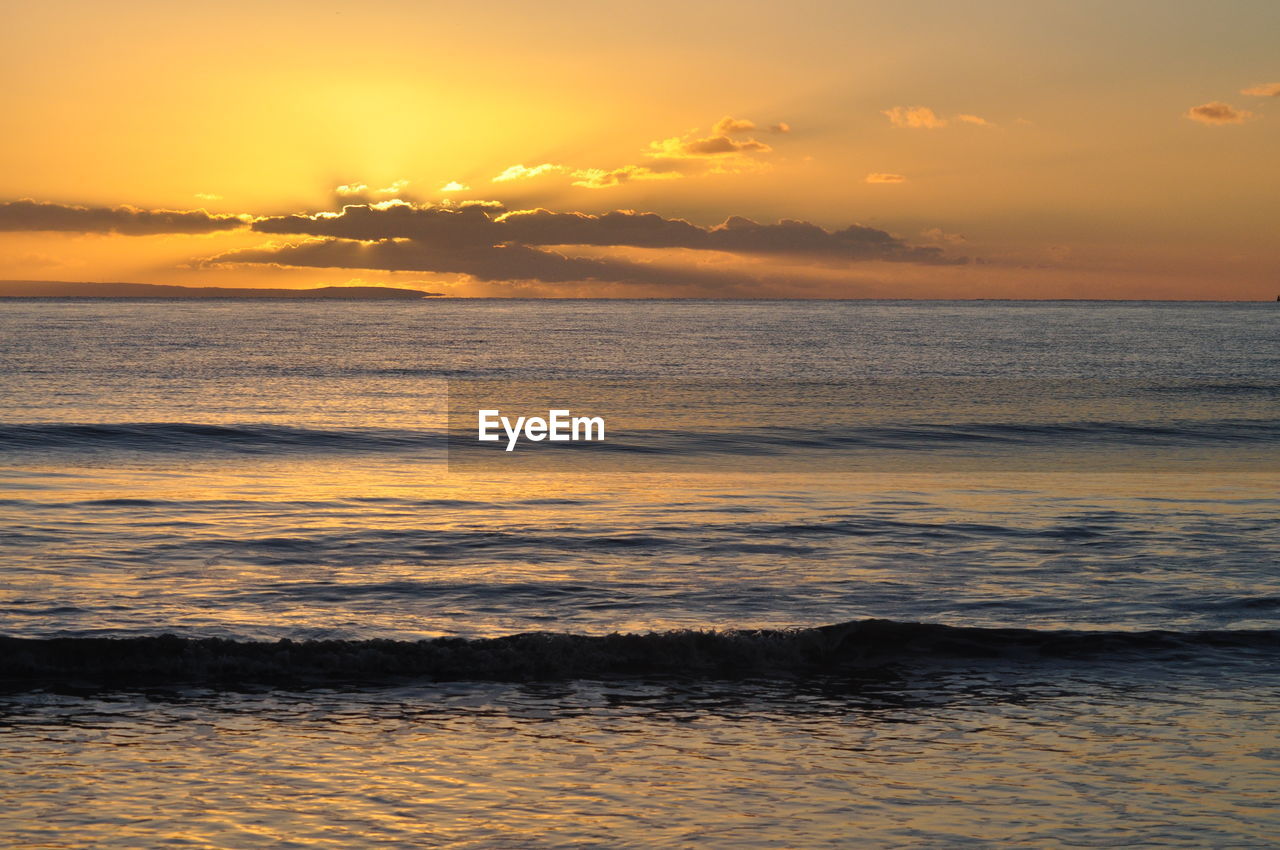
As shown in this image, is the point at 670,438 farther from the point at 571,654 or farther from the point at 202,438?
the point at 571,654

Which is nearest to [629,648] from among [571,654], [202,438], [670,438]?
[571,654]

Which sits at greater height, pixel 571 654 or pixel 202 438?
pixel 202 438

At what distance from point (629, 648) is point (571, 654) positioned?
59 cm

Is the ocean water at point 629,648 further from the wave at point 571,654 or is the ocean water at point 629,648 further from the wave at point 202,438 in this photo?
the wave at point 202,438

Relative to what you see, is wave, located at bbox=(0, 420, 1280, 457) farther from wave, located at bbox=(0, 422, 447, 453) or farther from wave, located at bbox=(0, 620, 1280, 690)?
wave, located at bbox=(0, 620, 1280, 690)

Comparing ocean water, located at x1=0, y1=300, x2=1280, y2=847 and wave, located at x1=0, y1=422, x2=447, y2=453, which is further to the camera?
wave, located at x1=0, y1=422, x2=447, y2=453

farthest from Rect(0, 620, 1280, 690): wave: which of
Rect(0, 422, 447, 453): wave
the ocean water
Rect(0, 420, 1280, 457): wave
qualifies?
Rect(0, 422, 447, 453): wave

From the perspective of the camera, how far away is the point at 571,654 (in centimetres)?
1116

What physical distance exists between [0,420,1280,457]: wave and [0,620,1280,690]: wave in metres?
19.6

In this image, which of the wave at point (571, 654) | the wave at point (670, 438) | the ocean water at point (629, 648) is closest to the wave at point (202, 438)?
the wave at point (670, 438)

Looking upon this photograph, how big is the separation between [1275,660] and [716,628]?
562 cm

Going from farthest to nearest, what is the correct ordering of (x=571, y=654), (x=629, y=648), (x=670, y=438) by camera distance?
(x=670, y=438)
(x=629, y=648)
(x=571, y=654)

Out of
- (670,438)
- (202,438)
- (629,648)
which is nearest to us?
(629,648)

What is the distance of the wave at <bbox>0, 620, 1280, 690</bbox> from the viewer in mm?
10570
